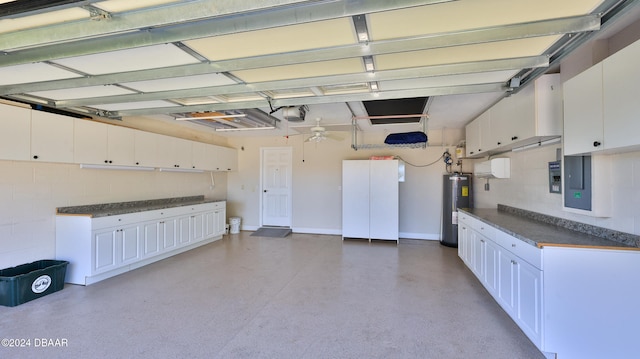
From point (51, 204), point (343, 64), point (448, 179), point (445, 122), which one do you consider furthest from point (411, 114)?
point (51, 204)

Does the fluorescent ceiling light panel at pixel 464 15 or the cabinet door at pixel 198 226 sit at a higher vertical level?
the fluorescent ceiling light panel at pixel 464 15

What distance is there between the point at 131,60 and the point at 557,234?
3.81 m

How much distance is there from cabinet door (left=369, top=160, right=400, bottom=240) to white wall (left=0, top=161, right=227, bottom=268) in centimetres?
448

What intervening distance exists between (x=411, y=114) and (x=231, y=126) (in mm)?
3263

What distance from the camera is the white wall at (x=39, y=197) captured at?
127 inches

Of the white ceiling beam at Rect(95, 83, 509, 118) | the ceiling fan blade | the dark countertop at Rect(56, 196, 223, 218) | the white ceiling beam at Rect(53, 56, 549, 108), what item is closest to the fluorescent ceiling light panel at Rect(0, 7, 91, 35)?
the white ceiling beam at Rect(53, 56, 549, 108)

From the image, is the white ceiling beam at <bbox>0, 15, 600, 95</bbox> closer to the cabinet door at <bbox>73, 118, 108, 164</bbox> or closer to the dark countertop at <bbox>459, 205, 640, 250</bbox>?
the cabinet door at <bbox>73, 118, 108, 164</bbox>

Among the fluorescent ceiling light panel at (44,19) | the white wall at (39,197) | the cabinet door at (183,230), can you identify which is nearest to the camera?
the fluorescent ceiling light panel at (44,19)

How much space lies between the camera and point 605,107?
6.50ft

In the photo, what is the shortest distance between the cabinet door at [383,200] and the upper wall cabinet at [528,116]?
6.86ft

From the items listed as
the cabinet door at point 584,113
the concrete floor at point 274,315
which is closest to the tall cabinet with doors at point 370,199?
the concrete floor at point 274,315

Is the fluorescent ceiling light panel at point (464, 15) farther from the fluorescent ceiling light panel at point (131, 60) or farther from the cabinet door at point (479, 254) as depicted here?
the cabinet door at point (479, 254)

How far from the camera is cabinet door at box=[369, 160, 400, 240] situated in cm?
573

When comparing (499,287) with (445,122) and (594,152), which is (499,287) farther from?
(445,122)
